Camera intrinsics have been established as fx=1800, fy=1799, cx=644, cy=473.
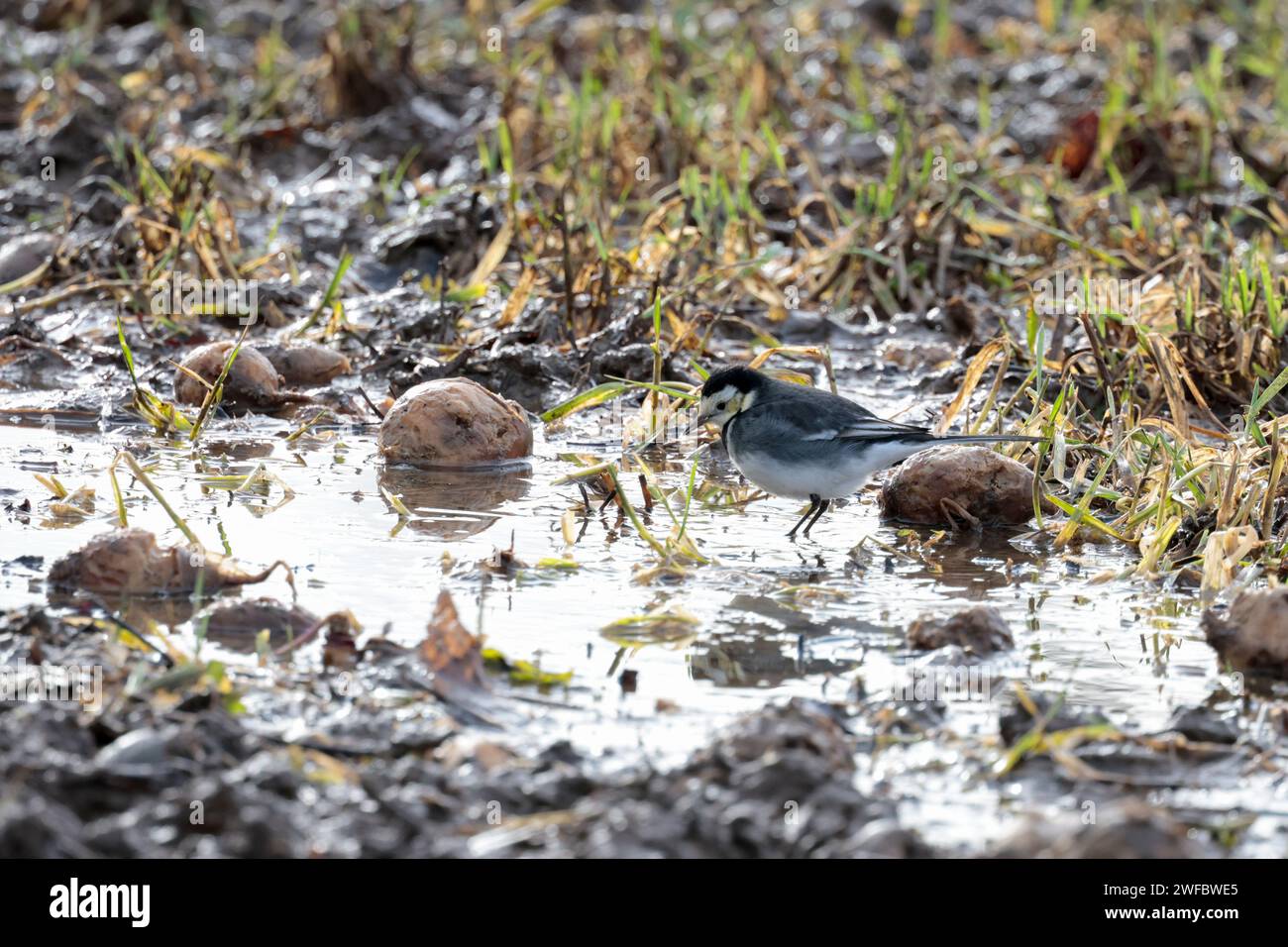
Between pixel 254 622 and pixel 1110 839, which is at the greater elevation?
pixel 1110 839

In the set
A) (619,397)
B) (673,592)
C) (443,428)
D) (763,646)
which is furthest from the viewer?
(619,397)

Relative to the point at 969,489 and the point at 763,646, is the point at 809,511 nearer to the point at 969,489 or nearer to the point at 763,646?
the point at 969,489

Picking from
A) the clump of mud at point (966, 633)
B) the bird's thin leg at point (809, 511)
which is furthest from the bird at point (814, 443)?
the clump of mud at point (966, 633)

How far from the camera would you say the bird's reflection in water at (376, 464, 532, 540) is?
213 inches

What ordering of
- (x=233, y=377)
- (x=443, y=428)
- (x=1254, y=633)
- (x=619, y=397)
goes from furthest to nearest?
1. (x=619, y=397)
2. (x=233, y=377)
3. (x=443, y=428)
4. (x=1254, y=633)

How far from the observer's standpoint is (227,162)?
31.0 ft

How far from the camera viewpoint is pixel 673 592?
471 centimetres

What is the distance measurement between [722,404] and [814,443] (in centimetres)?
49

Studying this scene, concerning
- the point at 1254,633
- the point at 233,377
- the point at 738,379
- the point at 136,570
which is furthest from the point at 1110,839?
the point at 233,377

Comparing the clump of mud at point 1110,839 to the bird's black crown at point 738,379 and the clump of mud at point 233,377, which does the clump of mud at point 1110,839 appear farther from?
the clump of mud at point 233,377
